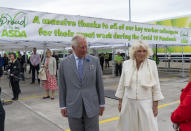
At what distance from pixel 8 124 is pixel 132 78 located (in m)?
3.19

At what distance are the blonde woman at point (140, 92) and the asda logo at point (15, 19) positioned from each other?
190 inches

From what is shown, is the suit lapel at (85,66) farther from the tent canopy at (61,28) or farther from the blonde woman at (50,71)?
the tent canopy at (61,28)

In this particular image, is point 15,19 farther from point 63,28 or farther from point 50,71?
point 50,71

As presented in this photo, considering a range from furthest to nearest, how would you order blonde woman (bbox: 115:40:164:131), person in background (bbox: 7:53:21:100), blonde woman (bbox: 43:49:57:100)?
blonde woman (bbox: 43:49:57:100) → person in background (bbox: 7:53:21:100) → blonde woman (bbox: 115:40:164:131)

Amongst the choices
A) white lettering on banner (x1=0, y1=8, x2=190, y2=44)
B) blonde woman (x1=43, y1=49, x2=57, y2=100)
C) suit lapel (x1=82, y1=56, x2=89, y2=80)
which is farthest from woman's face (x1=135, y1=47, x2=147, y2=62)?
white lettering on banner (x1=0, y1=8, x2=190, y2=44)

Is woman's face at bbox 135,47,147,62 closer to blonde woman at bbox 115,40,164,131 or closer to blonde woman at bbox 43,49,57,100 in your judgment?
blonde woman at bbox 115,40,164,131

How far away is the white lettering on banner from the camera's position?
6.35 m

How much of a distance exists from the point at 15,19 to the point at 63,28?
5.61 feet

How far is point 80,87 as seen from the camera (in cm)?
243

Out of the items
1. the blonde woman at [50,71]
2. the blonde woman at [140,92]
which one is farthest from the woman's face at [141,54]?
the blonde woman at [50,71]

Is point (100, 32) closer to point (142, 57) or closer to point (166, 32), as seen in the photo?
point (166, 32)

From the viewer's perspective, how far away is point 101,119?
4.67 m

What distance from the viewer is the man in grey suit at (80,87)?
242 cm

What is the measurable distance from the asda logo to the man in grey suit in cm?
458
